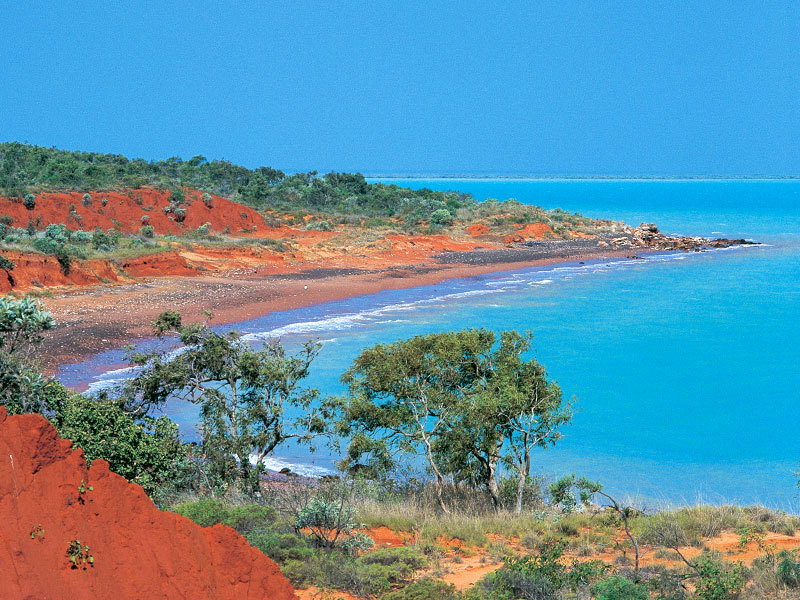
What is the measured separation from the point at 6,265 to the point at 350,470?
21.3m

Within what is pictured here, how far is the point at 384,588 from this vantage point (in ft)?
25.1

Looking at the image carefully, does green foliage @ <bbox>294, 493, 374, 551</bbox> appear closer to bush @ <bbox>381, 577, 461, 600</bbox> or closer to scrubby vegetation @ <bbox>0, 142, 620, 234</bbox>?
bush @ <bbox>381, 577, 461, 600</bbox>

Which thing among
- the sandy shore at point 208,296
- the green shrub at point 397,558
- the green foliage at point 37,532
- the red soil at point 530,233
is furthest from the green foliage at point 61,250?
the red soil at point 530,233

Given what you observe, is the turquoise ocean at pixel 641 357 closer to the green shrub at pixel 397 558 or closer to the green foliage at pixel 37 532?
the green shrub at pixel 397 558

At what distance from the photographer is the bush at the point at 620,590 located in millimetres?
6988

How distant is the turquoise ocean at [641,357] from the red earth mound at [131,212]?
61.8ft

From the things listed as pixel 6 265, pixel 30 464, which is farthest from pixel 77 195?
pixel 30 464

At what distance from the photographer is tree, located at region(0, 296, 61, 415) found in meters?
10.6

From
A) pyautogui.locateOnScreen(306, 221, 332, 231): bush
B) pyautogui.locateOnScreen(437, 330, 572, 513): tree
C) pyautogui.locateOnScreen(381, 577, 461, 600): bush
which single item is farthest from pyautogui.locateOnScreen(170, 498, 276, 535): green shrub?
pyautogui.locateOnScreen(306, 221, 332, 231): bush

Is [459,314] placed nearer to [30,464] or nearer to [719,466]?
[719,466]

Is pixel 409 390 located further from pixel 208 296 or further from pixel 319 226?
pixel 319 226

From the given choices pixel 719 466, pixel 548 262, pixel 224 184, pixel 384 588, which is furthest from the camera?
pixel 224 184

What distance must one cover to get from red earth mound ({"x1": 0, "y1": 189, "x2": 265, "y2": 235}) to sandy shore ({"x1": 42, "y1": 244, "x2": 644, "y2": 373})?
12.2 metres

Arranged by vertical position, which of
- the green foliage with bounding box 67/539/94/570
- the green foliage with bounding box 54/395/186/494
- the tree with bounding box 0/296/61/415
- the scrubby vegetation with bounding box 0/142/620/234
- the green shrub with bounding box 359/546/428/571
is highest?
the scrubby vegetation with bounding box 0/142/620/234
